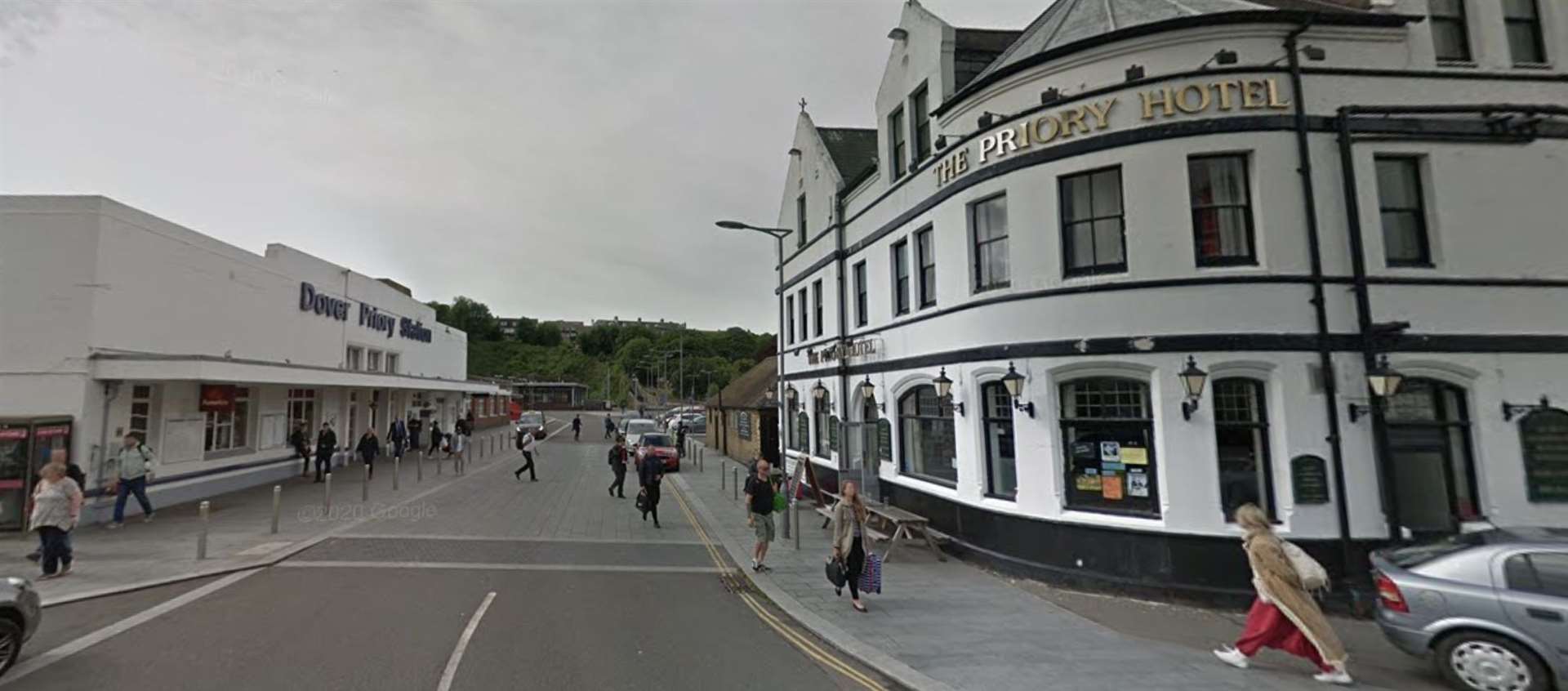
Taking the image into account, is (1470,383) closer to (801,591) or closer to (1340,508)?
(1340,508)

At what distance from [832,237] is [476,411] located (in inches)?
1732

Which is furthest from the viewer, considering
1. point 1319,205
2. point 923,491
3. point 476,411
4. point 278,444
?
point 476,411

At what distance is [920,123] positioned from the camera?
1362 centimetres

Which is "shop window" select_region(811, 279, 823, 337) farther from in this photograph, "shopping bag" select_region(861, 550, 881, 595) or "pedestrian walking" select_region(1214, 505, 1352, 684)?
"pedestrian walking" select_region(1214, 505, 1352, 684)

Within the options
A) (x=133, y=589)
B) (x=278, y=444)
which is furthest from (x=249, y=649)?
(x=278, y=444)

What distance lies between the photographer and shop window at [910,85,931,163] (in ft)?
43.4

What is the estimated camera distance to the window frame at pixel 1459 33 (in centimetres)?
965

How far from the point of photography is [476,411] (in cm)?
5259

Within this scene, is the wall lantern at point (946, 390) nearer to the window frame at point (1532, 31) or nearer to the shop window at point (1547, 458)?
the shop window at point (1547, 458)

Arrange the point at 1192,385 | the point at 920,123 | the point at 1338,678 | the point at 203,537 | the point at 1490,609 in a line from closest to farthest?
the point at 1490,609 → the point at 1338,678 → the point at 1192,385 → the point at 203,537 → the point at 920,123

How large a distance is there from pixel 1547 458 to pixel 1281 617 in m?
5.87

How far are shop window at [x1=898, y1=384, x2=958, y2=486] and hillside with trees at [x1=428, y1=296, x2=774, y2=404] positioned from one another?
78693 mm

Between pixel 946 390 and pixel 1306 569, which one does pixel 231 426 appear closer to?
pixel 946 390

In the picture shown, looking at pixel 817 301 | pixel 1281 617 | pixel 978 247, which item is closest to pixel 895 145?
pixel 978 247
